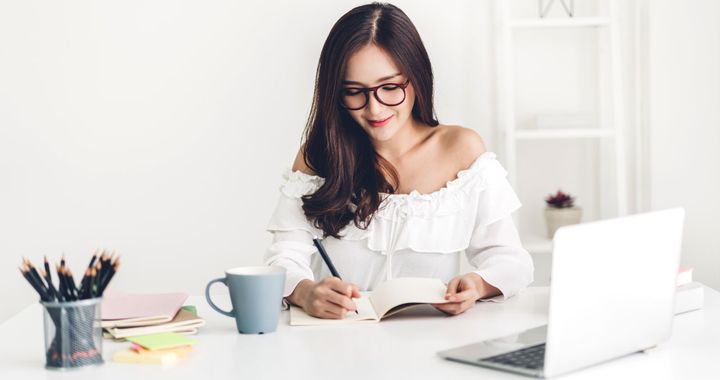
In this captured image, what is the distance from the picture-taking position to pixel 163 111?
324cm

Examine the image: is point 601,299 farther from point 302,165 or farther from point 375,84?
point 302,165

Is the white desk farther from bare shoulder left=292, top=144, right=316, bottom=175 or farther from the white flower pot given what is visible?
the white flower pot

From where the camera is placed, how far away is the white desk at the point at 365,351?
128 centimetres

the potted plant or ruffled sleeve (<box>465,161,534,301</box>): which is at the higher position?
ruffled sleeve (<box>465,161,534,301</box>)

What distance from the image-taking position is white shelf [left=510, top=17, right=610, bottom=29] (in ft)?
9.87

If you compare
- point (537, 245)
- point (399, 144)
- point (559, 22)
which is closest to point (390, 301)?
point (399, 144)

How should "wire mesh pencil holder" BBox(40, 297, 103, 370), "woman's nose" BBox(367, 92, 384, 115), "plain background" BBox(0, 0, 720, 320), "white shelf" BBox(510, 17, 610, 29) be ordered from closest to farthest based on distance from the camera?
"wire mesh pencil holder" BBox(40, 297, 103, 370), "woman's nose" BBox(367, 92, 384, 115), "white shelf" BBox(510, 17, 610, 29), "plain background" BBox(0, 0, 720, 320)

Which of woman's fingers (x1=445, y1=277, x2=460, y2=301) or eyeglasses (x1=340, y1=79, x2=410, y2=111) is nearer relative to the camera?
woman's fingers (x1=445, y1=277, x2=460, y2=301)

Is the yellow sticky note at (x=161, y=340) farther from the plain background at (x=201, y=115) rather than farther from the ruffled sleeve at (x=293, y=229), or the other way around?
the plain background at (x=201, y=115)

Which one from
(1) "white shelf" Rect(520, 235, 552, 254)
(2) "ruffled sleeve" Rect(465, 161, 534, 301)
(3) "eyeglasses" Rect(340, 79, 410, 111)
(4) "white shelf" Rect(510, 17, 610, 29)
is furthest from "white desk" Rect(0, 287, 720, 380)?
(4) "white shelf" Rect(510, 17, 610, 29)

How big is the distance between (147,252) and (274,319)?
183 centimetres

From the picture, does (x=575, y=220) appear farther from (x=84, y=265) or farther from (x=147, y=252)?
(x=84, y=265)

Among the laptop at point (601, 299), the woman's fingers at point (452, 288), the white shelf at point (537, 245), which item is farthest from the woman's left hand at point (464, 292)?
the white shelf at point (537, 245)

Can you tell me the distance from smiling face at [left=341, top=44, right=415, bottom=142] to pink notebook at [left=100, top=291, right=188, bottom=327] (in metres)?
0.63
